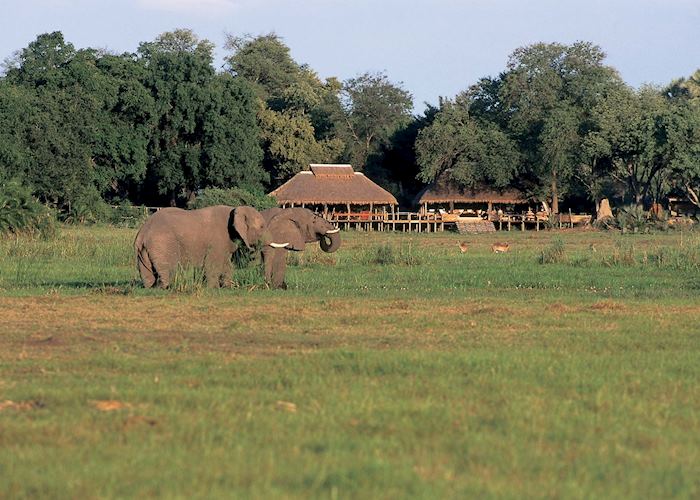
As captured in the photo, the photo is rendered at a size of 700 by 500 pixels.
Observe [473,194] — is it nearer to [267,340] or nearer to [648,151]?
[648,151]

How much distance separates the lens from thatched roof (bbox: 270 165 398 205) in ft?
205

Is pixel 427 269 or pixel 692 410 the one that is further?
pixel 427 269

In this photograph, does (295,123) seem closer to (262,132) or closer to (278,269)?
(262,132)

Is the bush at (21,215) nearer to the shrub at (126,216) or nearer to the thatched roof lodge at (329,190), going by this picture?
the shrub at (126,216)

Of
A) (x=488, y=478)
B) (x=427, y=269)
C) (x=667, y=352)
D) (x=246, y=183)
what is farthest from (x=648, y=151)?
(x=488, y=478)

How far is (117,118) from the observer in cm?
6331

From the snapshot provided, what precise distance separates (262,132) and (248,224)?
1997 inches

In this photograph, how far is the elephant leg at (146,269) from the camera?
18828mm

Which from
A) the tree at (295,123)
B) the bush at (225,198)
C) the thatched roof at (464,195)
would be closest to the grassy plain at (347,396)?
the bush at (225,198)

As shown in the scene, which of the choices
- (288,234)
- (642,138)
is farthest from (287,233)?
(642,138)

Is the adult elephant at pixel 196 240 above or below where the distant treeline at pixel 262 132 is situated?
below

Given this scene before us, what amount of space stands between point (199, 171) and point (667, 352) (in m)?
54.7

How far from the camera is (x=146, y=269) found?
62.0 feet

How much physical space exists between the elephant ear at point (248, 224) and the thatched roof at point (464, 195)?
Answer: 4583 centimetres
